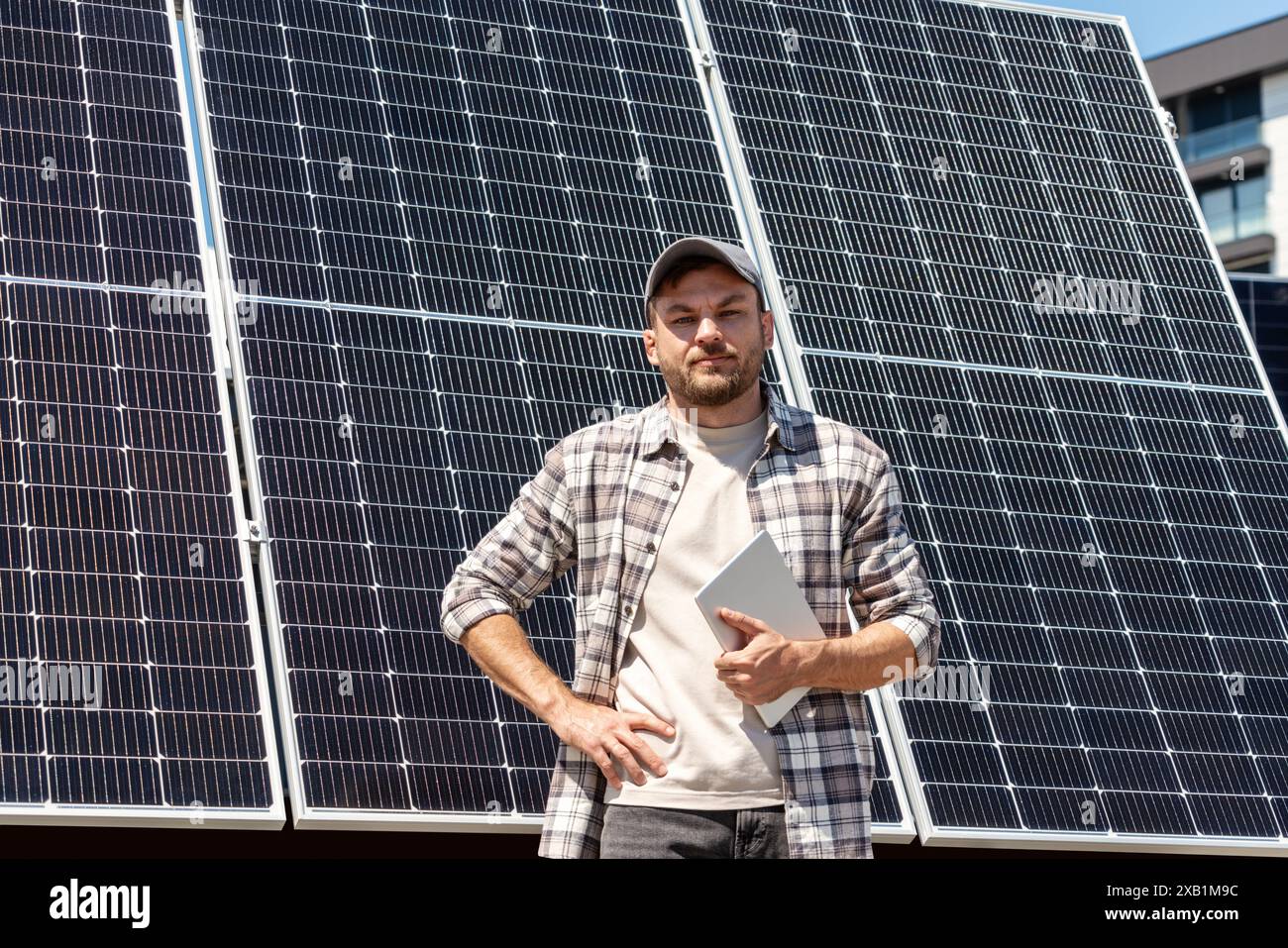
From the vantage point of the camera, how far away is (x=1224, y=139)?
5425 centimetres

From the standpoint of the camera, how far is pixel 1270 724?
11234 mm

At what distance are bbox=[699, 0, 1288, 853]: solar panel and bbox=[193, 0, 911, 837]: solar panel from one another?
74 cm

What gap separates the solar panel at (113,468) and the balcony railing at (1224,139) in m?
46.9

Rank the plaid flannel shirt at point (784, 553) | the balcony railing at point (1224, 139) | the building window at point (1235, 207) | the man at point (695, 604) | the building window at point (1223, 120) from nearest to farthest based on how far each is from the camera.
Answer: the man at point (695, 604) < the plaid flannel shirt at point (784, 553) < the building window at point (1235, 207) < the balcony railing at point (1224, 139) < the building window at point (1223, 120)

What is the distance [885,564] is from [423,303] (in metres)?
5.89

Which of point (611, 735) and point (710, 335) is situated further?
point (710, 335)

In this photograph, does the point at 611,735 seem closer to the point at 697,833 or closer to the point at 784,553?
the point at 697,833

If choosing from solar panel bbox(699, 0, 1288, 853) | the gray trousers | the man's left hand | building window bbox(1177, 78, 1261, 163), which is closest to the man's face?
the man's left hand

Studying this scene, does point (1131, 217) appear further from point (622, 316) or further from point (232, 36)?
point (232, 36)

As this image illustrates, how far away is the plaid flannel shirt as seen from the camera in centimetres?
528

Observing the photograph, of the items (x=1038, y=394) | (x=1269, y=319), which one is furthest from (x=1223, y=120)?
(x=1038, y=394)

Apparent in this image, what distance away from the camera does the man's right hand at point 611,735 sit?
5086 mm

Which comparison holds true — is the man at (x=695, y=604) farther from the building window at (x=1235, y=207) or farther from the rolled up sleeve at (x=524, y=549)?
the building window at (x=1235, y=207)

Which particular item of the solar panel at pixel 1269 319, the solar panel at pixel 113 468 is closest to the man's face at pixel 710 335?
the solar panel at pixel 113 468
